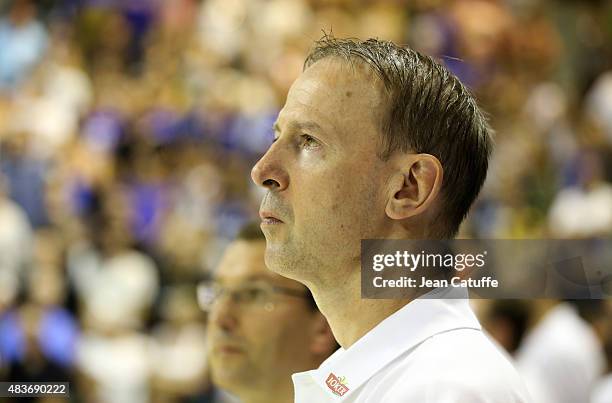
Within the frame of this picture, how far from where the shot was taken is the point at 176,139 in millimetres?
5762

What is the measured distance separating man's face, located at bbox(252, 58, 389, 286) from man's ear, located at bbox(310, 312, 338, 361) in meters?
0.54

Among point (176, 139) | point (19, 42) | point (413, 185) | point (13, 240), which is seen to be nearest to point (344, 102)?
point (413, 185)

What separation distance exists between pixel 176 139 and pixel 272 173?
15.2ft

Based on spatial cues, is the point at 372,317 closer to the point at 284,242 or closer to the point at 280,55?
the point at 284,242

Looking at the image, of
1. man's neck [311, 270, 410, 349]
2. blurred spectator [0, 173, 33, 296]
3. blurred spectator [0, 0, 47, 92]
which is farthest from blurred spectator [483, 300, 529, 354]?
blurred spectator [0, 0, 47, 92]

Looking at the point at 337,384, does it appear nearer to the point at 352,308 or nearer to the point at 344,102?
the point at 352,308

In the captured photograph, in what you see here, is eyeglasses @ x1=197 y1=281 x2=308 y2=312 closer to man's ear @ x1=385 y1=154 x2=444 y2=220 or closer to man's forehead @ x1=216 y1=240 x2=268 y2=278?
man's forehead @ x1=216 y1=240 x2=268 y2=278

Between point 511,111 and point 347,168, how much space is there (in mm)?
4946

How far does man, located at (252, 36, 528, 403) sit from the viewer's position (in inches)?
46.4

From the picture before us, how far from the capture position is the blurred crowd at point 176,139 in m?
4.41

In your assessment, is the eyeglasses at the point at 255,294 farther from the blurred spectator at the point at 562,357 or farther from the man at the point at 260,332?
the blurred spectator at the point at 562,357

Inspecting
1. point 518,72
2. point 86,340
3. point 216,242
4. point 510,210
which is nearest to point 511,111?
point 518,72

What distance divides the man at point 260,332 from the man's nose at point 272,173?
0.59m

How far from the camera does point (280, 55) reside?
6160 millimetres
